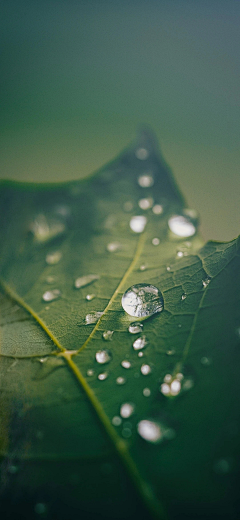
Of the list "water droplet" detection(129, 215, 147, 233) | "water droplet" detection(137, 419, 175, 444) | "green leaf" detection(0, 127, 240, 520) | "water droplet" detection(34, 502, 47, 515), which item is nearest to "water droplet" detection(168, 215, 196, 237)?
"green leaf" detection(0, 127, 240, 520)

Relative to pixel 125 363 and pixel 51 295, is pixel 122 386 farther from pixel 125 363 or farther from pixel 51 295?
pixel 51 295

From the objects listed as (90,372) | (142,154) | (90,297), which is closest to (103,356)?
(90,372)

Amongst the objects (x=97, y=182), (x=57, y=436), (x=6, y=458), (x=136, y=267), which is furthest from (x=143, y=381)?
(x=97, y=182)

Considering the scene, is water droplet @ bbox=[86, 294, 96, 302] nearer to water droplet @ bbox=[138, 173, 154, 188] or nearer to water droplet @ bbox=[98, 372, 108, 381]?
water droplet @ bbox=[98, 372, 108, 381]

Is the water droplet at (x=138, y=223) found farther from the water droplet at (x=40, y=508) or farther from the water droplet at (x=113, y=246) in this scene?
the water droplet at (x=40, y=508)

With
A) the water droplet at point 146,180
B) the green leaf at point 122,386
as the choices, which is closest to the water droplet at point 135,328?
the green leaf at point 122,386

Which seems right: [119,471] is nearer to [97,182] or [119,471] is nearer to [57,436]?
[57,436]
